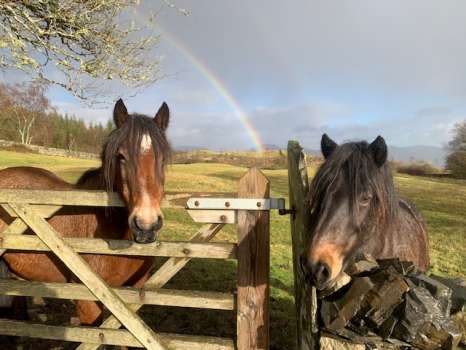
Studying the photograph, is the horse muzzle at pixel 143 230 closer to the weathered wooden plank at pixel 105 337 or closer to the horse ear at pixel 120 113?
the weathered wooden plank at pixel 105 337

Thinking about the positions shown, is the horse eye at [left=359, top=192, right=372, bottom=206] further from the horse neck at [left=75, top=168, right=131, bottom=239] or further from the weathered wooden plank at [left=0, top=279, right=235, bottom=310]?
the horse neck at [left=75, top=168, right=131, bottom=239]

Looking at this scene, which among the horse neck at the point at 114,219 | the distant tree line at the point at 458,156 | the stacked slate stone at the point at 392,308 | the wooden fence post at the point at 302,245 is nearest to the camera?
the stacked slate stone at the point at 392,308

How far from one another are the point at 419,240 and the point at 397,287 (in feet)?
7.66

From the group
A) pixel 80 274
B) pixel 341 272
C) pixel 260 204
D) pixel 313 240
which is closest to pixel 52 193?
pixel 80 274

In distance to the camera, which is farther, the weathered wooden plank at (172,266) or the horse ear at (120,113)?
the horse ear at (120,113)

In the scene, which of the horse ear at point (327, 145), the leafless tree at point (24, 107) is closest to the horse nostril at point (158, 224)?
the horse ear at point (327, 145)

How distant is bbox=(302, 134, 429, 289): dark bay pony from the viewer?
7.67 ft

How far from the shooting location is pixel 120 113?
3596 millimetres

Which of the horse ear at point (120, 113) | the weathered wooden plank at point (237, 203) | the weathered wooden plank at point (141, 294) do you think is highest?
the horse ear at point (120, 113)

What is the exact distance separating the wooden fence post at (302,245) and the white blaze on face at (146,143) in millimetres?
1381

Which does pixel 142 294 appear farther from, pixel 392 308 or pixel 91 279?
pixel 392 308

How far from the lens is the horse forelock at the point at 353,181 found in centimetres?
253

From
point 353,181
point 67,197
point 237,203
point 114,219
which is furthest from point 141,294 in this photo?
point 353,181

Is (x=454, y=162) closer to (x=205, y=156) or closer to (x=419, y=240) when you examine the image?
(x=205, y=156)
